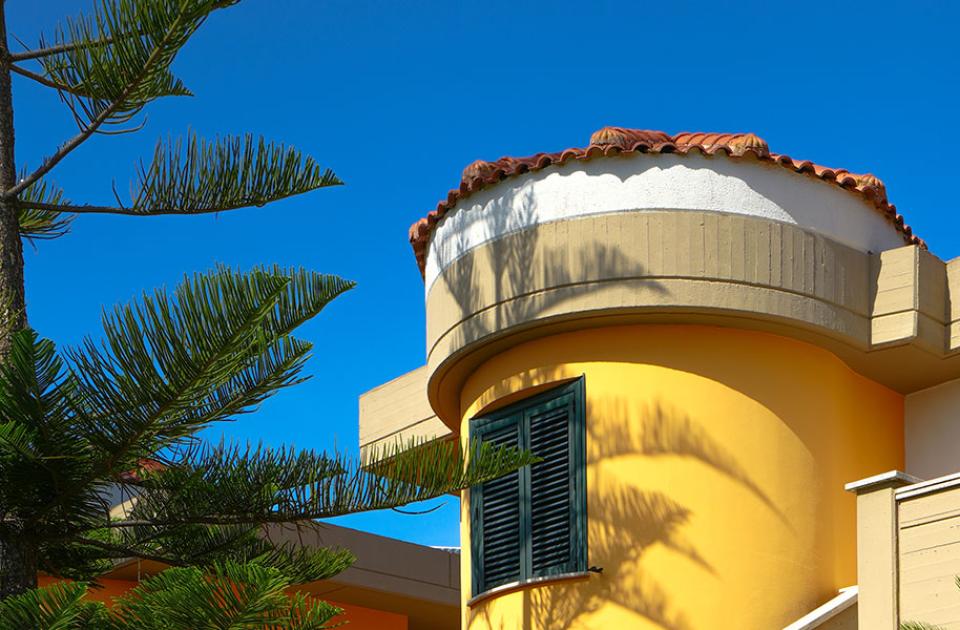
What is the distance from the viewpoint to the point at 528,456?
29.3 feet

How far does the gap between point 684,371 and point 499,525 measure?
1.49 metres

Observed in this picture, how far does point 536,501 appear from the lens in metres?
10.6

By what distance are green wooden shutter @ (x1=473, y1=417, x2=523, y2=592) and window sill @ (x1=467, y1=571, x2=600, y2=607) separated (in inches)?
3.5

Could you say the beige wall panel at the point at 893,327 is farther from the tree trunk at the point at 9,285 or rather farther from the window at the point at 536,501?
the tree trunk at the point at 9,285

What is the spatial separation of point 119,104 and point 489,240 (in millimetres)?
3049

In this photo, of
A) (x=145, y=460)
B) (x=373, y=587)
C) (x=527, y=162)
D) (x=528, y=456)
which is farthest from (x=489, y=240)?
Answer: (x=373, y=587)

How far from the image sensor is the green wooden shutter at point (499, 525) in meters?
10.6

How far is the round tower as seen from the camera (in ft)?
33.0

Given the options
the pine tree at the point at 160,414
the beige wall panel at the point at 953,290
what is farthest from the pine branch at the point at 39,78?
the beige wall panel at the point at 953,290

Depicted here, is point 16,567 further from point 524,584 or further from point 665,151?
point 665,151

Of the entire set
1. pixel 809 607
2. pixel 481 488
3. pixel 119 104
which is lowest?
pixel 809 607

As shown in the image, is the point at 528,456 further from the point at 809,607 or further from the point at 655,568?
the point at 809,607

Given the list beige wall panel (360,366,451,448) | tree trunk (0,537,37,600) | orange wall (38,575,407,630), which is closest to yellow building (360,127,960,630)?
beige wall panel (360,366,451,448)

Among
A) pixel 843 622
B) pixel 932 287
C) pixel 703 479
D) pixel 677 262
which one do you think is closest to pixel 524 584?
pixel 703 479
